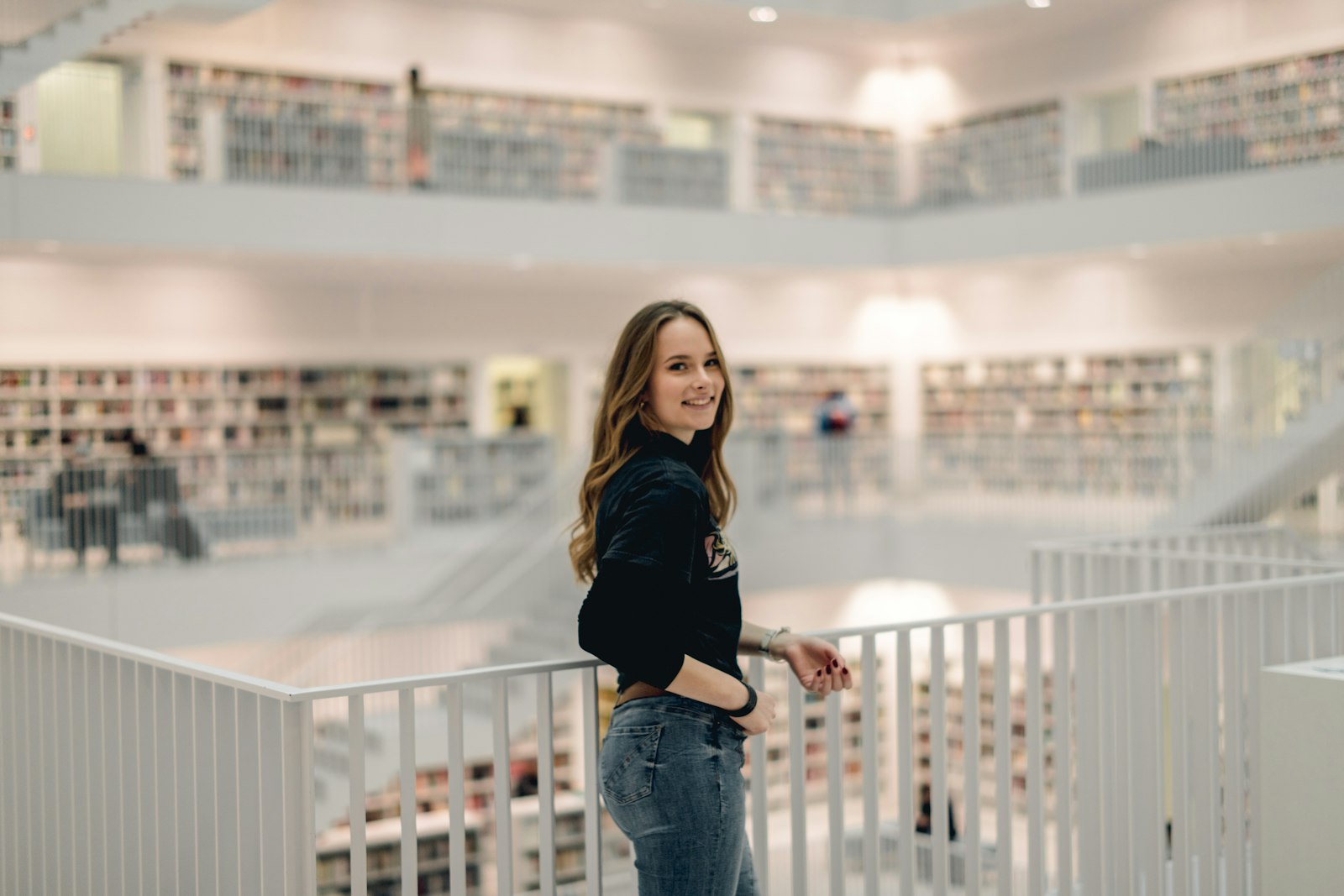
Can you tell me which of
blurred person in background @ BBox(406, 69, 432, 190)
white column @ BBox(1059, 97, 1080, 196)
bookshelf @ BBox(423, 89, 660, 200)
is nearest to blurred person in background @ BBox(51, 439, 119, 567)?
blurred person in background @ BBox(406, 69, 432, 190)

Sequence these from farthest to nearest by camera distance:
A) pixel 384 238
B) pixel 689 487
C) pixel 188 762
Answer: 1. pixel 384 238
2. pixel 188 762
3. pixel 689 487

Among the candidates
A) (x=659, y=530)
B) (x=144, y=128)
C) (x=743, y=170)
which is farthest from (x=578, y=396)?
(x=659, y=530)

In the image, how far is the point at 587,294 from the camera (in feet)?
53.4

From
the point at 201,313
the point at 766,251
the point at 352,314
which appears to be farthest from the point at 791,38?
the point at 201,313

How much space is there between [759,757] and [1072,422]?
46.4ft

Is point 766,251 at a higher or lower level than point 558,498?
higher

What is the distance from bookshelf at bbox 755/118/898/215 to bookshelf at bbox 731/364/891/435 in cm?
211

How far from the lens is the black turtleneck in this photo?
2307 millimetres

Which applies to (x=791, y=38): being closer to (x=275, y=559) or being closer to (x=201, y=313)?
(x=201, y=313)

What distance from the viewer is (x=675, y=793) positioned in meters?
→ 2.38

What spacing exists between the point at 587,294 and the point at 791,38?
3.83 metres

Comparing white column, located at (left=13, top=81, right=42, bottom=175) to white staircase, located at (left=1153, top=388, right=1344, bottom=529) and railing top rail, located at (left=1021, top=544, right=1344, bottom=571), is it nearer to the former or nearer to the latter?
railing top rail, located at (left=1021, top=544, right=1344, bottom=571)

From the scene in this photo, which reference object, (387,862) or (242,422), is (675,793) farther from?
(242,422)

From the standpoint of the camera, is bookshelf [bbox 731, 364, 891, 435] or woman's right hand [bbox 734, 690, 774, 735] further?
bookshelf [bbox 731, 364, 891, 435]
